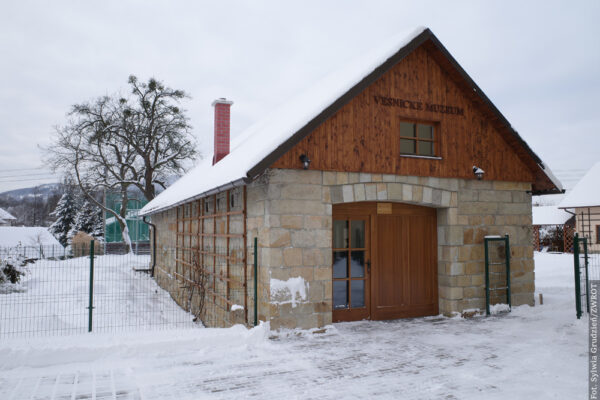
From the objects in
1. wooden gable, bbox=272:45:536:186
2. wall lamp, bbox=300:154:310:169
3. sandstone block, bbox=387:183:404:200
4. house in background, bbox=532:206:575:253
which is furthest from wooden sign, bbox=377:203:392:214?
house in background, bbox=532:206:575:253

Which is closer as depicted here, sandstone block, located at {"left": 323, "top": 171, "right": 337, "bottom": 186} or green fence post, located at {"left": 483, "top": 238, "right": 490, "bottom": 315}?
sandstone block, located at {"left": 323, "top": 171, "right": 337, "bottom": 186}

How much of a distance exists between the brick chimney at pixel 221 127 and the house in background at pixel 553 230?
71.9 ft

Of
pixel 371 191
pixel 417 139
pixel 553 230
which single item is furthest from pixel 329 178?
pixel 553 230

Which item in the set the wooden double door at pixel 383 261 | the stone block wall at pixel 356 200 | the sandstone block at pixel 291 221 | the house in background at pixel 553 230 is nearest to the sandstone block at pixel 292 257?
the stone block wall at pixel 356 200

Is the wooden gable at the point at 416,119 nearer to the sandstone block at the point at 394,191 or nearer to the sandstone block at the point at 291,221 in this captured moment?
the sandstone block at the point at 394,191

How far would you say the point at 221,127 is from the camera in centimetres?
1297

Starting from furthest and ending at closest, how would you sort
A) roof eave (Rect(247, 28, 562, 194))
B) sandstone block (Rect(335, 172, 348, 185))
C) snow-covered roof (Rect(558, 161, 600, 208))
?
snow-covered roof (Rect(558, 161, 600, 208)), sandstone block (Rect(335, 172, 348, 185)), roof eave (Rect(247, 28, 562, 194))

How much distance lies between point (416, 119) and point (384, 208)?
6.29 feet

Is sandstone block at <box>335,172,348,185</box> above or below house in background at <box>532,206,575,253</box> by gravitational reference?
above

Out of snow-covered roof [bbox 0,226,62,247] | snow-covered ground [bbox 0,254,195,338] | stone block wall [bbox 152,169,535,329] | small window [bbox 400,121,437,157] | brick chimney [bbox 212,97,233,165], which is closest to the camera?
stone block wall [bbox 152,169,535,329]

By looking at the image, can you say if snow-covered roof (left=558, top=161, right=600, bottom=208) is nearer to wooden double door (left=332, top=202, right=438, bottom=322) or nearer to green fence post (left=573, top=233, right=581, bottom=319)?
green fence post (left=573, top=233, right=581, bottom=319)

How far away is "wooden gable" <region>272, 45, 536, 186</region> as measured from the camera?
8.13 meters

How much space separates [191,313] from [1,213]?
37.9m

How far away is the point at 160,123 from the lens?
105ft
